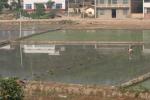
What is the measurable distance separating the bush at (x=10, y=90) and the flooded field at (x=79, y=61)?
5.71 meters

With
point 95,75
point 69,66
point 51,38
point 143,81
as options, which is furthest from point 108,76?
point 51,38

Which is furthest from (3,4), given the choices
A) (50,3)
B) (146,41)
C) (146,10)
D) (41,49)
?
(146,41)

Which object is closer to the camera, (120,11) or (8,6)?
(120,11)

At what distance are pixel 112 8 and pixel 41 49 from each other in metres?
19.4

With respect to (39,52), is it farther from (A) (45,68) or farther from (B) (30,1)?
(B) (30,1)

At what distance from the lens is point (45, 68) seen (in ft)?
65.0

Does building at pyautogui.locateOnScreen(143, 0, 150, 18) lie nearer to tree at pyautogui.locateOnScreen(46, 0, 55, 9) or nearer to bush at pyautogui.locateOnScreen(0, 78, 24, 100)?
tree at pyautogui.locateOnScreen(46, 0, 55, 9)

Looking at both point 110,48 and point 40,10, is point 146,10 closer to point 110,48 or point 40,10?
point 40,10

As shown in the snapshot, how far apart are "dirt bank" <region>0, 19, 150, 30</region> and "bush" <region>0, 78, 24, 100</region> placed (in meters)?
25.9

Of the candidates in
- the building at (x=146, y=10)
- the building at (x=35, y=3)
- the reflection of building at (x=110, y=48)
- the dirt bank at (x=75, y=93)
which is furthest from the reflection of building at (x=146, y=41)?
the building at (x=35, y=3)

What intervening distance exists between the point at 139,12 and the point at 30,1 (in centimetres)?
1214

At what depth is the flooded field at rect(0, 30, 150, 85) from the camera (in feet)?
58.1

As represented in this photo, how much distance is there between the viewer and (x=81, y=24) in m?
39.4

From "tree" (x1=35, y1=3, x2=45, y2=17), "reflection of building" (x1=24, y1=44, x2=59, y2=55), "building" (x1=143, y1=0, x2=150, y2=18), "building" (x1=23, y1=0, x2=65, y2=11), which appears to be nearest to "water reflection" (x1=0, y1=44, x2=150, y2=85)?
"reflection of building" (x1=24, y1=44, x2=59, y2=55)
